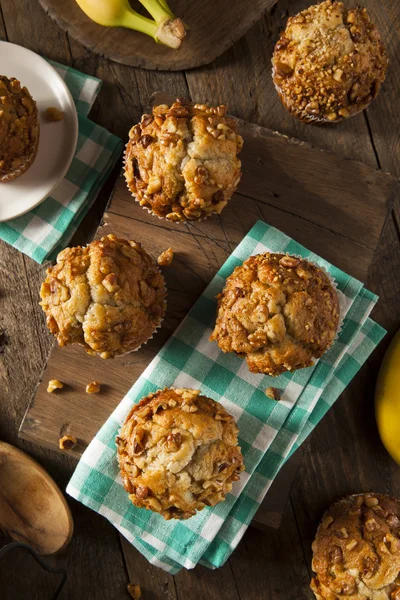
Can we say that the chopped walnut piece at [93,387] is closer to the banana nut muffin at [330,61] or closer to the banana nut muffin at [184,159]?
the banana nut muffin at [184,159]

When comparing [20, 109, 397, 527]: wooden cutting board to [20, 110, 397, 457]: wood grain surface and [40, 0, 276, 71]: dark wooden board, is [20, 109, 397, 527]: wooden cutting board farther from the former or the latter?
[40, 0, 276, 71]: dark wooden board

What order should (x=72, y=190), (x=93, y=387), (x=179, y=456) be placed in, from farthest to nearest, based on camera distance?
(x=72, y=190) < (x=93, y=387) < (x=179, y=456)

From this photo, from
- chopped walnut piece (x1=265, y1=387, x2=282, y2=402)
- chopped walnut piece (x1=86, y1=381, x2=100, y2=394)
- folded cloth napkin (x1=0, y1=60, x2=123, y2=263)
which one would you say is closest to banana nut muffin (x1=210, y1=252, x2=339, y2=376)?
chopped walnut piece (x1=265, y1=387, x2=282, y2=402)

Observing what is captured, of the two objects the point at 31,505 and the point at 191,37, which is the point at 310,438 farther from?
the point at 191,37

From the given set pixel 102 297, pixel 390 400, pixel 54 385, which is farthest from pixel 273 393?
pixel 54 385

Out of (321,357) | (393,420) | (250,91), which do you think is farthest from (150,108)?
(393,420)

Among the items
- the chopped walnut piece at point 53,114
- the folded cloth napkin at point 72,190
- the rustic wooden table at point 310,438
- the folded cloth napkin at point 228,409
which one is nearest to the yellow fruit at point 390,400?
the rustic wooden table at point 310,438

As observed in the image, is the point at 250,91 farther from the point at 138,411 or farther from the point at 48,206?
the point at 138,411
